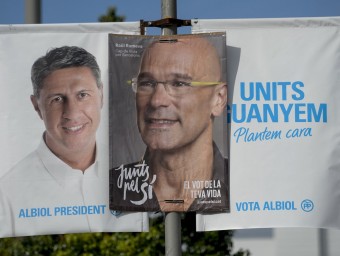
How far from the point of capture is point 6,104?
6.77 meters

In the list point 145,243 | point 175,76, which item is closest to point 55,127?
point 175,76

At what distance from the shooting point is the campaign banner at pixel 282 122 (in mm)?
6676

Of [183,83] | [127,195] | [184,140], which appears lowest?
[127,195]

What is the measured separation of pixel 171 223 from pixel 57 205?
3.00ft

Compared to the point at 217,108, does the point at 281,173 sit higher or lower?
lower

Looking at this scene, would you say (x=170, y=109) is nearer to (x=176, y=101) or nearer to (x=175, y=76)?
(x=176, y=101)

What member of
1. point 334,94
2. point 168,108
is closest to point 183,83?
point 168,108

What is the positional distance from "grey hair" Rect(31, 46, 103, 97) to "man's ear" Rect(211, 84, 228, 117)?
3.17 feet

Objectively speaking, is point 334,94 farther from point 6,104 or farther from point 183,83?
point 6,104

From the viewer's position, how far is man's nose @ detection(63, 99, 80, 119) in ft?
22.4

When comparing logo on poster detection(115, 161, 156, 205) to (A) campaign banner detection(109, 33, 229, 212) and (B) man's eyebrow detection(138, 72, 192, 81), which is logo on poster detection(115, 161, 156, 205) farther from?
(B) man's eyebrow detection(138, 72, 192, 81)

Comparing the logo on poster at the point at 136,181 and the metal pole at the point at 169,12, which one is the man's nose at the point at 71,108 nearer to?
the logo on poster at the point at 136,181

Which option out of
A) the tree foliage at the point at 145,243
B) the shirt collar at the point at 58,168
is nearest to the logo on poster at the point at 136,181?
the shirt collar at the point at 58,168

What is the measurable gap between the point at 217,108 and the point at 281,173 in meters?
0.73
